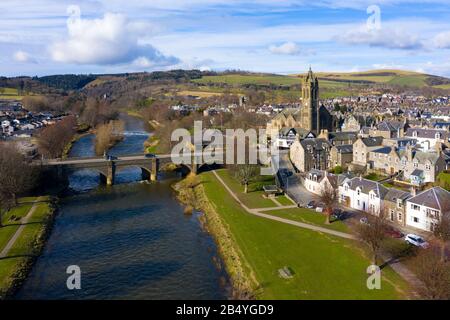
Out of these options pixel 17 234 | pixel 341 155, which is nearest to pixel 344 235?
pixel 341 155

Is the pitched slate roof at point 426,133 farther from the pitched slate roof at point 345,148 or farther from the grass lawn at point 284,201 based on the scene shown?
the grass lawn at point 284,201

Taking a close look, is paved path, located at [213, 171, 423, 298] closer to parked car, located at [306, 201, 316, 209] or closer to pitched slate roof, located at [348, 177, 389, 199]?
parked car, located at [306, 201, 316, 209]

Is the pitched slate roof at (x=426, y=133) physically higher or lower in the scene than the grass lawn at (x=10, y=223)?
higher

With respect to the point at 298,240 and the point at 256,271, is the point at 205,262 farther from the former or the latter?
the point at 298,240

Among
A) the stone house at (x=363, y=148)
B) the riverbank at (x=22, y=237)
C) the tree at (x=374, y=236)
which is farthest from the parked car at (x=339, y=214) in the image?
the riverbank at (x=22, y=237)

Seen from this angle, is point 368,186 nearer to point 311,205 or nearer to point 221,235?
point 311,205
